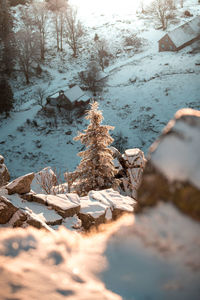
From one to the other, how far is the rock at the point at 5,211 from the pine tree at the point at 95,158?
6394 millimetres

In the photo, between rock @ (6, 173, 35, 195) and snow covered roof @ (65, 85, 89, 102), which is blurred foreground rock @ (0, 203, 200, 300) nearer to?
rock @ (6, 173, 35, 195)

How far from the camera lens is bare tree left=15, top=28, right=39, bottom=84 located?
3882 centimetres

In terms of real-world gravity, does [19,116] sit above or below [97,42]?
below

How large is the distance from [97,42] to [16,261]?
54.2m

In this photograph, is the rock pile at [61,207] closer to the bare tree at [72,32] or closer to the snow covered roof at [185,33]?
the snow covered roof at [185,33]

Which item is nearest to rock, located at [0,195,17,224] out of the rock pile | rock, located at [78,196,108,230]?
the rock pile

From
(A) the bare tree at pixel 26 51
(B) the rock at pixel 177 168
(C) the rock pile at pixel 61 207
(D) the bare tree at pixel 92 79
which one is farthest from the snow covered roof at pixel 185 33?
(B) the rock at pixel 177 168

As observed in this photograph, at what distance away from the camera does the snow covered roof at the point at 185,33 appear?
133ft

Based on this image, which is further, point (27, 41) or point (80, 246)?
point (27, 41)

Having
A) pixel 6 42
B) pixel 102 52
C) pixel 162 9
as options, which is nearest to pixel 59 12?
pixel 102 52

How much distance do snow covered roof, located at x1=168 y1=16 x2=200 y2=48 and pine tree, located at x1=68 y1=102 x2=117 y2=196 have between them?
37.7m

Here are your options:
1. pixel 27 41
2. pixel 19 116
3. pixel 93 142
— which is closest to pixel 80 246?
pixel 93 142

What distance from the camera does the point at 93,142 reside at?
Result: 1234 cm

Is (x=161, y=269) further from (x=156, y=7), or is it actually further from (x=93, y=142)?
(x=156, y=7)
